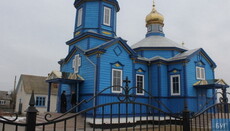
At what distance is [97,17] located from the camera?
1374cm

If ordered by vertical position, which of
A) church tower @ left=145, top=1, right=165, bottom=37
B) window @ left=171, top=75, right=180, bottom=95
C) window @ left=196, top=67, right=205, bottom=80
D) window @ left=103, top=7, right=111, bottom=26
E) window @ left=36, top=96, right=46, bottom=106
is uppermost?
church tower @ left=145, top=1, right=165, bottom=37

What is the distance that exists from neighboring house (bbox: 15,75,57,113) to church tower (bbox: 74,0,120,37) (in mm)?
13208

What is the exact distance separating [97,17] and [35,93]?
590 inches

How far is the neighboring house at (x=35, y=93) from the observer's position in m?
24.2

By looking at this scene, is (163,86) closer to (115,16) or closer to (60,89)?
(115,16)

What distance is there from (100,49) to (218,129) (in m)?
7.35

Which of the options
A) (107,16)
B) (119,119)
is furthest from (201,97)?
→ (119,119)

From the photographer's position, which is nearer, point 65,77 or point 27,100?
point 65,77

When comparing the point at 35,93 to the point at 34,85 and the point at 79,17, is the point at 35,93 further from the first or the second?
the point at 79,17

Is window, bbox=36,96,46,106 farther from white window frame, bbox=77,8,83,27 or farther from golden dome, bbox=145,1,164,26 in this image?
golden dome, bbox=145,1,164,26

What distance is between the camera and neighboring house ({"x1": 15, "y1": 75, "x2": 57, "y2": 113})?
79.3ft

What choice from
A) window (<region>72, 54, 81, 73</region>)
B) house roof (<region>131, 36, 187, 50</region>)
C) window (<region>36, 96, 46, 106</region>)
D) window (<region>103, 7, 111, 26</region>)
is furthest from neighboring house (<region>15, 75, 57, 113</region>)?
window (<region>103, 7, 111, 26</region>)

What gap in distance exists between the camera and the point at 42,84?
87.4 ft

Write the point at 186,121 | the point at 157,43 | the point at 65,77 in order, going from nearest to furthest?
the point at 186,121, the point at 65,77, the point at 157,43
